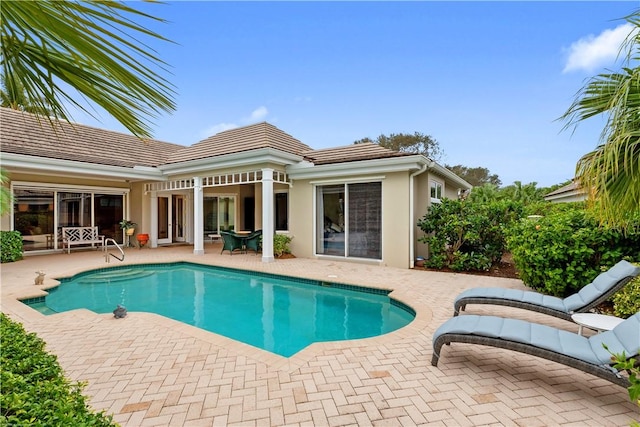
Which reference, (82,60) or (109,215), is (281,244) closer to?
(109,215)

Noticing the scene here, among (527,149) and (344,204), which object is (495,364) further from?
(527,149)

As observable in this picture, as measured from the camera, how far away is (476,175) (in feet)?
153

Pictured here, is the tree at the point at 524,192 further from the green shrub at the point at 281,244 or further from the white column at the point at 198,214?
the white column at the point at 198,214

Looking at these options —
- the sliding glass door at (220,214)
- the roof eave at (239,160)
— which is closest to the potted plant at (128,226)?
the sliding glass door at (220,214)

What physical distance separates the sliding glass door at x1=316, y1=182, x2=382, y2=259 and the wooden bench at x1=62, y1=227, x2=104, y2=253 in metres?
11.4

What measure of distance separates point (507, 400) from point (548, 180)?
3523 centimetres

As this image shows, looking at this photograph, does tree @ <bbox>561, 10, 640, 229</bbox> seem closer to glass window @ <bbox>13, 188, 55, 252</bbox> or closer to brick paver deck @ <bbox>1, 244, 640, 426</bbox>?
brick paver deck @ <bbox>1, 244, 640, 426</bbox>

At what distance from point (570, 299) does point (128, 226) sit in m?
18.8

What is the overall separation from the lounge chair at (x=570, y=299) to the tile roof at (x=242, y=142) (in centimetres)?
985

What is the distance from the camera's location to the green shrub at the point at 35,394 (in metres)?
2.00

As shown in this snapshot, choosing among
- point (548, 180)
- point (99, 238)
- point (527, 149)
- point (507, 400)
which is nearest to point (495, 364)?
point (507, 400)

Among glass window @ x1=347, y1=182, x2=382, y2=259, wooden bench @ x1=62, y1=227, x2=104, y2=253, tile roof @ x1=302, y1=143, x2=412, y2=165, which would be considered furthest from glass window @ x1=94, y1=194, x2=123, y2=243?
glass window @ x1=347, y1=182, x2=382, y2=259

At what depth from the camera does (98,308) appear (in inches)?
299

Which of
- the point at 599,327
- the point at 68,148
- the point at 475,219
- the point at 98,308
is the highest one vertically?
the point at 68,148
